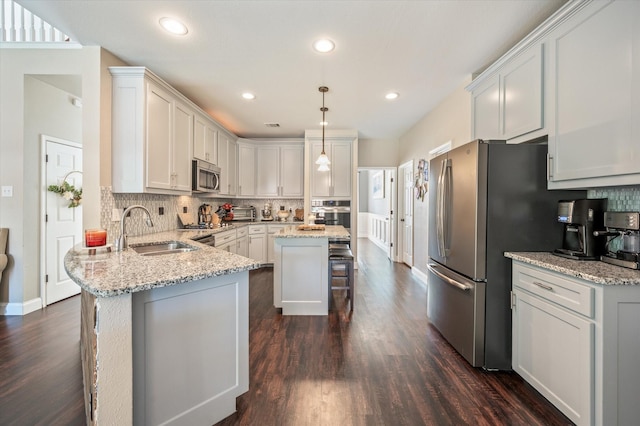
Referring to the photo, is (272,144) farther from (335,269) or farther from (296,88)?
(335,269)

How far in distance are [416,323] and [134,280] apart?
2643mm

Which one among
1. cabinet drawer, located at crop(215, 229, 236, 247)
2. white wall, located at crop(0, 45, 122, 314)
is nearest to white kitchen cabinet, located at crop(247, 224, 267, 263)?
cabinet drawer, located at crop(215, 229, 236, 247)

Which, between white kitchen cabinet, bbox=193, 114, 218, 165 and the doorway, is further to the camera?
the doorway

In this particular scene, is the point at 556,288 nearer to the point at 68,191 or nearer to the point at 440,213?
the point at 440,213

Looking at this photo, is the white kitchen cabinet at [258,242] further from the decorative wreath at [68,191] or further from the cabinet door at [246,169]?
the decorative wreath at [68,191]

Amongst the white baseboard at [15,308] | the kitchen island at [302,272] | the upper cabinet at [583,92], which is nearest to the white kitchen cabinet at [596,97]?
the upper cabinet at [583,92]

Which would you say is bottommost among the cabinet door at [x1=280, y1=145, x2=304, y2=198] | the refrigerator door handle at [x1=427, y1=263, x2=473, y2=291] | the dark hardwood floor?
the dark hardwood floor

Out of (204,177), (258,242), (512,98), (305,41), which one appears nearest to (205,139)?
(204,177)

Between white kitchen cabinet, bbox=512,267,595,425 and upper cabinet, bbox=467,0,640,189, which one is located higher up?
upper cabinet, bbox=467,0,640,189

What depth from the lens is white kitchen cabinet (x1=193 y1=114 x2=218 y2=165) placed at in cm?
372

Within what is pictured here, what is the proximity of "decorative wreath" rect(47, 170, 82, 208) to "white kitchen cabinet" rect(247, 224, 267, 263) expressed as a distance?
2.51 metres

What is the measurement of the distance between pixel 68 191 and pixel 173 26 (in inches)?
100

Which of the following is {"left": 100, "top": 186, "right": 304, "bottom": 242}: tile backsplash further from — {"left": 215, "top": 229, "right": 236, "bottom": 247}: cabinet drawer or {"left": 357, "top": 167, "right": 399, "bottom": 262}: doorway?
{"left": 357, "top": 167, "right": 399, "bottom": 262}: doorway

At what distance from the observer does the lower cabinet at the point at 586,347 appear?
1344 mm
